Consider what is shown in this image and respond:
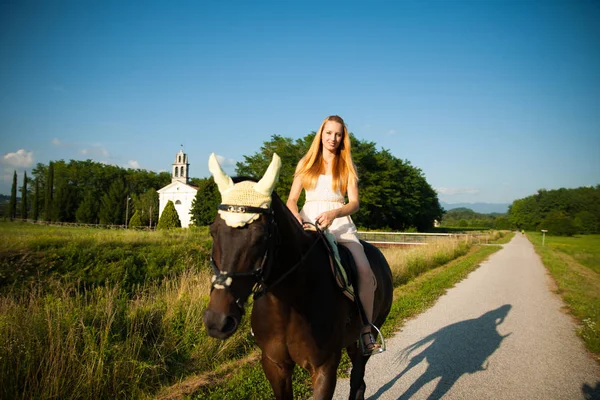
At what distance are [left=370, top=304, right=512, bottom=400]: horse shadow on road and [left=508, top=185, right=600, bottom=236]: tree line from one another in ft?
229

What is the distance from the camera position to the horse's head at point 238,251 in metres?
1.52

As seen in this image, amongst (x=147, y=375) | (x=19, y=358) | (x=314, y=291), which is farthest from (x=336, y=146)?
(x=19, y=358)

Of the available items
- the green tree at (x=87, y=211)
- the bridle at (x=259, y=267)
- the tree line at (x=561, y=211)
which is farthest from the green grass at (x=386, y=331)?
the green tree at (x=87, y=211)

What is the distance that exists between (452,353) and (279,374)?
14.5ft

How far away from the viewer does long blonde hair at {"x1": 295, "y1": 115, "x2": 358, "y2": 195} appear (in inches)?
119

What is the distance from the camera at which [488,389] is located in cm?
440

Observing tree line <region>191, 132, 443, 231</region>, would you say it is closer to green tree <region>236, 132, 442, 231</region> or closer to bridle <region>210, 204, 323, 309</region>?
green tree <region>236, 132, 442, 231</region>

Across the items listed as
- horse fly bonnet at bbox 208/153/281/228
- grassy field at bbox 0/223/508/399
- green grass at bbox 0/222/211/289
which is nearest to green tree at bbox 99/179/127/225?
green grass at bbox 0/222/211/289

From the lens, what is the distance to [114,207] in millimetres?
68375

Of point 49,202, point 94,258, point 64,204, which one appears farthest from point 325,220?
point 49,202

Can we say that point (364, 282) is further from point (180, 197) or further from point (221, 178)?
point (180, 197)

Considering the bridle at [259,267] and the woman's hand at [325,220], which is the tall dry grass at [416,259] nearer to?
the woman's hand at [325,220]

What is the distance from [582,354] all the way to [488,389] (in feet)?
8.61

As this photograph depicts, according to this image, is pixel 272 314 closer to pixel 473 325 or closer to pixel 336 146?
pixel 336 146
